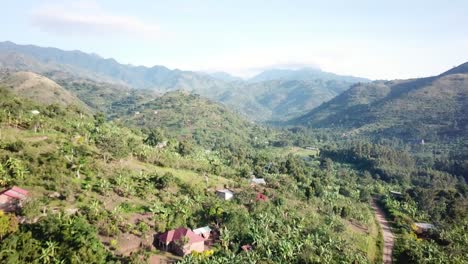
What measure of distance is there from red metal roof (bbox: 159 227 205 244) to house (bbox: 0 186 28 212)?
15.3 m

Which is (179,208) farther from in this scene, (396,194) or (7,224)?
(396,194)

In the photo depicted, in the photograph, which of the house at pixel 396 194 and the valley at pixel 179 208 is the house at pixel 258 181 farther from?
the house at pixel 396 194

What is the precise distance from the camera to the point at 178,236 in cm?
4178

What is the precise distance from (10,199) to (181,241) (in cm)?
1839

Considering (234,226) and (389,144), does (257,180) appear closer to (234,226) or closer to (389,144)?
(234,226)

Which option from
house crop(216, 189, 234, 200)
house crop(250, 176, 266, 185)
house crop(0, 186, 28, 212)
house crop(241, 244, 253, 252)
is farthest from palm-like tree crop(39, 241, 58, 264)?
house crop(250, 176, 266, 185)

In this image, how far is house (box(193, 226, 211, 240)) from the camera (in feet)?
147

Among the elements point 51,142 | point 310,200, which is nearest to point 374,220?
point 310,200

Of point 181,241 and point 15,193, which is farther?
point 181,241

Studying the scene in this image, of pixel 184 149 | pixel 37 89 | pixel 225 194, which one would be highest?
pixel 37 89

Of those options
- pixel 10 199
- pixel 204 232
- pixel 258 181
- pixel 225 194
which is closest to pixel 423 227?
pixel 258 181

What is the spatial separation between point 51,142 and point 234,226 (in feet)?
99.4

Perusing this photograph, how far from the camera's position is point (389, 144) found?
169125mm

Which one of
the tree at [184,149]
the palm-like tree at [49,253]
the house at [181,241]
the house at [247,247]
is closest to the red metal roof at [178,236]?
the house at [181,241]
